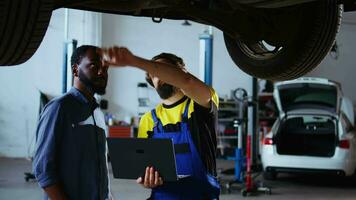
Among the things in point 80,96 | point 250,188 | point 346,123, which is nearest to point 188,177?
point 80,96

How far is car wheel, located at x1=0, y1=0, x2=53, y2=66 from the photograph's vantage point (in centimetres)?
160

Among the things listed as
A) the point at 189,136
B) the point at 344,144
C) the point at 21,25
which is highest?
the point at 21,25

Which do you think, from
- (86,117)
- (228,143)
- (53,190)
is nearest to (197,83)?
(86,117)

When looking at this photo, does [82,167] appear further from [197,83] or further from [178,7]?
[178,7]

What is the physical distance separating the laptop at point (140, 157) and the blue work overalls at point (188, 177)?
11 centimetres

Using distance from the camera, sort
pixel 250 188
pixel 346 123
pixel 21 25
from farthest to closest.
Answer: pixel 346 123 → pixel 250 188 → pixel 21 25

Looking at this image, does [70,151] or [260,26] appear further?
[260,26]

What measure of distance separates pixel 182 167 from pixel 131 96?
859 cm

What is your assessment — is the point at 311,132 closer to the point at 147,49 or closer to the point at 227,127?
the point at 227,127

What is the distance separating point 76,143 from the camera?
6.73ft

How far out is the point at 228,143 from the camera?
10352mm

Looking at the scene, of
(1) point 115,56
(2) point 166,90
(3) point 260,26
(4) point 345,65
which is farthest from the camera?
(4) point 345,65

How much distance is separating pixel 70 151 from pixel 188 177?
1.69 feet

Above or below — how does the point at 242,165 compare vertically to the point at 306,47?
below
